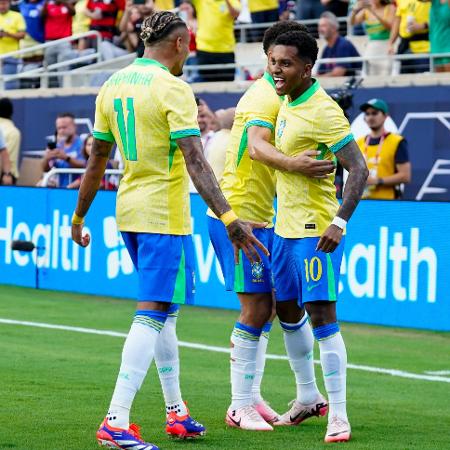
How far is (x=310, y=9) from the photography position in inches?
758

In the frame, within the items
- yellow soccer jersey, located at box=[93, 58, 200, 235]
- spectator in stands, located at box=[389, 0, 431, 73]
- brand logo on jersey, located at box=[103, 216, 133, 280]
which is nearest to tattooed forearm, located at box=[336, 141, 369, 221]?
yellow soccer jersey, located at box=[93, 58, 200, 235]

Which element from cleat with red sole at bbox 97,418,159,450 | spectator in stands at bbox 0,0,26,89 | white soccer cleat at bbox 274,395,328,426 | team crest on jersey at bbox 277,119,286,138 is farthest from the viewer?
spectator in stands at bbox 0,0,26,89

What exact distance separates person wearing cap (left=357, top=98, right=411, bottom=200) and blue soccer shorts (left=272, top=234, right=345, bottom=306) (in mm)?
6431

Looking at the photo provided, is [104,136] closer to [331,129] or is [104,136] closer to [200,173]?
[200,173]

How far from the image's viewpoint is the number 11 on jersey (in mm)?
6738

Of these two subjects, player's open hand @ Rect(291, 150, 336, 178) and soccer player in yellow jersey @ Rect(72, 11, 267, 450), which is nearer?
soccer player in yellow jersey @ Rect(72, 11, 267, 450)

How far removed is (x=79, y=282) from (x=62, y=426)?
8.76 metres

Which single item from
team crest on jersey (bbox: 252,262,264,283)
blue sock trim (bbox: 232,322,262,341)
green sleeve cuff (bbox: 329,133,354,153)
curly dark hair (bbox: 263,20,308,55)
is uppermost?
curly dark hair (bbox: 263,20,308,55)

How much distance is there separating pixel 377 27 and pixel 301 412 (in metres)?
10.6

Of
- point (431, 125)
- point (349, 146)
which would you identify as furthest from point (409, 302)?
point (349, 146)

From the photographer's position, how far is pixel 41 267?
16.5 m

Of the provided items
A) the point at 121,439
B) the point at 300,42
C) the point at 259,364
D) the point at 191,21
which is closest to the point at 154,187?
the point at 300,42

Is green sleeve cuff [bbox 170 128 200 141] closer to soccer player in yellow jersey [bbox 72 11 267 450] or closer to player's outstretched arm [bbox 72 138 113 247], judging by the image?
soccer player in yellow jersey [bbox 72 11 267 450]

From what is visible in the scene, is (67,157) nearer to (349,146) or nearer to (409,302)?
(409,302)
